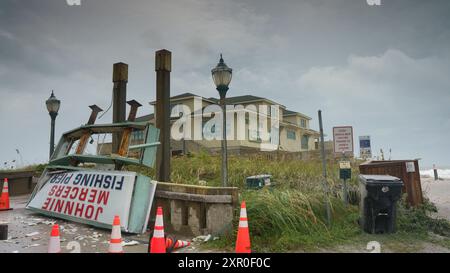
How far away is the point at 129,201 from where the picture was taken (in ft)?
21.1

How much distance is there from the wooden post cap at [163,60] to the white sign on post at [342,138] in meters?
4.58

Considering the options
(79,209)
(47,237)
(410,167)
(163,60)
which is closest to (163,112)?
(163,60)

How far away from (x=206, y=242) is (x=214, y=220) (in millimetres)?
427

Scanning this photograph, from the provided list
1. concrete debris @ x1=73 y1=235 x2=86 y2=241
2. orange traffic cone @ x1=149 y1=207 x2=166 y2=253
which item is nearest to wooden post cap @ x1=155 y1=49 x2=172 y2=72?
concrete debris @ x1=73 y1=235 x2=86 y2=241

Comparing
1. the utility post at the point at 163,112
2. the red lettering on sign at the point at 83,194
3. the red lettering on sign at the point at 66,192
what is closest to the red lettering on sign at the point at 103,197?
the red lettering on sign at the point at 83,194

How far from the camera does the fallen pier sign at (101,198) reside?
21.1 feet

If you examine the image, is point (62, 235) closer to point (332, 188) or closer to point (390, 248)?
point (390, 248)

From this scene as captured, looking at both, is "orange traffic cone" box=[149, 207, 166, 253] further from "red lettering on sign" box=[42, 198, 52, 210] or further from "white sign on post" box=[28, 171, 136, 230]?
"red lettering on sign" box=[42, 198, 52, 210]

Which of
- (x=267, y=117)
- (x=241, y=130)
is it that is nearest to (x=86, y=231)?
(x=241, y=130)

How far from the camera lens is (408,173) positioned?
8.96 metres

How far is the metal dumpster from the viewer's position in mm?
8812

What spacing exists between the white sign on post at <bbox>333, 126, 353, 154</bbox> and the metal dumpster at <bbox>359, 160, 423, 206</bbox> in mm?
2535

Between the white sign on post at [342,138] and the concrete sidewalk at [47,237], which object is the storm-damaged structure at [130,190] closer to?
the concrete sidewalk at [47,237]

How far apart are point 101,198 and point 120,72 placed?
5067 mm
